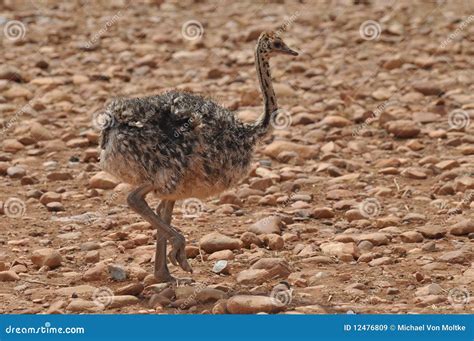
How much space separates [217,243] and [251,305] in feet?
6.14

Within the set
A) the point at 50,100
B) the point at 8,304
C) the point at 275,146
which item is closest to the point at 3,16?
the point at 50,100

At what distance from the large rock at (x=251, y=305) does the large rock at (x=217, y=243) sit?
5.68 feet

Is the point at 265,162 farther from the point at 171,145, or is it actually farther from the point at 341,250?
the point at 171,145

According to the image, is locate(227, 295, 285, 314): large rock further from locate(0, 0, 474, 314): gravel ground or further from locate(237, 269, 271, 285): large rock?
locate(237, 269, 271, 285): large rock

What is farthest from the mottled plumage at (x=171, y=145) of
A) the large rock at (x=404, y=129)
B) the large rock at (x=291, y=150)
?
the large rock at (x=404, y=129)

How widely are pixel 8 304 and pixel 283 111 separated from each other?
22.3 feet

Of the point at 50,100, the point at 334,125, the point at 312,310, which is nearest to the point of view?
the point at 312,310

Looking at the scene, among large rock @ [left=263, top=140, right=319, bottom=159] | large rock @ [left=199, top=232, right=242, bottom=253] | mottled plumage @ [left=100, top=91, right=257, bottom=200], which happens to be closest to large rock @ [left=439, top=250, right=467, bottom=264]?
large rock @ [left=199, top=232, right=242, bottom=253]

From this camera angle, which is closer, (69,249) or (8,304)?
(8,304)

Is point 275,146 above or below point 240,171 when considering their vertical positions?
above

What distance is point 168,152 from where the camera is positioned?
8.21 metres

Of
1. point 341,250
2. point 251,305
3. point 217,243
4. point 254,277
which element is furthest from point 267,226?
point 251,305

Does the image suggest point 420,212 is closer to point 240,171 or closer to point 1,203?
point 240,171

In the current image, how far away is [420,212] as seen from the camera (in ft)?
34.6
